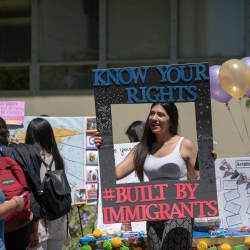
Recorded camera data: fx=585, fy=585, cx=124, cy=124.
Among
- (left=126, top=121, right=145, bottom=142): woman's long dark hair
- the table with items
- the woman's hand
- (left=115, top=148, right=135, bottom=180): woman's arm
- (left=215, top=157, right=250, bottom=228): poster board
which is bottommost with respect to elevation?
the table with items

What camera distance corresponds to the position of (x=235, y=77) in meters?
5.62

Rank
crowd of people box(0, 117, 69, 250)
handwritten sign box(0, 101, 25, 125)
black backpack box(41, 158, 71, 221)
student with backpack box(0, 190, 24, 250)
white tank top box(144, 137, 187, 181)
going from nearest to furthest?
1. student with backpack box(0, 190, 24, 250)
2. white tank top box(144, 137, 187, 181)
3. black backpack box(41, 158, 71, 221)
4. crowd of people box(0, 117, 69, 250)
5. handwritten sign box(0, 101, 25, 125)

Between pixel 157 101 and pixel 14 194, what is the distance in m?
1.28

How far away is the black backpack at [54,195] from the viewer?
4.74 metres

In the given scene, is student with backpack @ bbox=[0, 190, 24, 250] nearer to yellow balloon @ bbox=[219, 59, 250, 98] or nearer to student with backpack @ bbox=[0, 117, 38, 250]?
student with backpack @ bbox=[0, 117, 38, 250]

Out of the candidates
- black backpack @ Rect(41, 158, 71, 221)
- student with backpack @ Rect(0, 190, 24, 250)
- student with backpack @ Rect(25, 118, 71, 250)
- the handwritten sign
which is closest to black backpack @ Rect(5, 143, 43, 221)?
black backpack @ Rect(41, 158, 71, 221)

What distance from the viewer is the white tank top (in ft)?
14.0

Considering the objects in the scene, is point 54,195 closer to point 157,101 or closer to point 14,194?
point 14,194

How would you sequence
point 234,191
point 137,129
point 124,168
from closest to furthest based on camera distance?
point 124,168 → point 234,191 → point 137,129

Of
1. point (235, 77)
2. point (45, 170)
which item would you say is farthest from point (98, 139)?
point (235, 77)

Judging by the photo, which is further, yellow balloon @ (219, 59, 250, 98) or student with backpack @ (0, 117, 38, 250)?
yellow balloon @ (219, 59, 250, 98)

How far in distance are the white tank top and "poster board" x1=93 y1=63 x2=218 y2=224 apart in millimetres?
56

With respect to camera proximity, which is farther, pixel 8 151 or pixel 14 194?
pixel 8 151

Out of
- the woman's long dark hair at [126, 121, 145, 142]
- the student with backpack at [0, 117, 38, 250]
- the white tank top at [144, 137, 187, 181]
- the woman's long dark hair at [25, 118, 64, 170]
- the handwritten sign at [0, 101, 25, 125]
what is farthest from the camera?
the handwritten sign at [0, 101, 25, 125]
